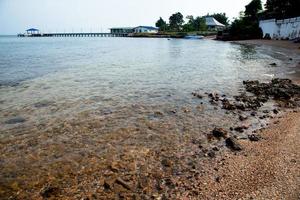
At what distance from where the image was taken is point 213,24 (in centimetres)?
16925

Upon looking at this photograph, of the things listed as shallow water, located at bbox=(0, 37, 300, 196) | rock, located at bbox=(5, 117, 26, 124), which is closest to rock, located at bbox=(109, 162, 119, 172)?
shallow water, located at bbox=(0, 37, 300, 196)

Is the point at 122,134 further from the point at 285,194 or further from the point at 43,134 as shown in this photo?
the point at 285,194

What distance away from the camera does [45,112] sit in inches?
625

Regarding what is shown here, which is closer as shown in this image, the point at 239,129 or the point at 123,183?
the point at 123,183

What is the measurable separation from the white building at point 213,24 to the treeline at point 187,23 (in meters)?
3.38

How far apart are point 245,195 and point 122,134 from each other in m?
6.46

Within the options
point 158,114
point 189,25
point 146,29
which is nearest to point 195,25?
point 189,25

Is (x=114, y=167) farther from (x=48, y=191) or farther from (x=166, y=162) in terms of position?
(x=48, y=191)

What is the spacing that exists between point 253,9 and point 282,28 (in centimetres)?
3983

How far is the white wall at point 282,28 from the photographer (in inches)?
2704

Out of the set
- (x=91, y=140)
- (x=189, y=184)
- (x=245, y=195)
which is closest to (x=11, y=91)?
(x=91, y=140)

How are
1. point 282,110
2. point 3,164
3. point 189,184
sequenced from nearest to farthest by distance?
point 189,184, point 3,164, point 282,110

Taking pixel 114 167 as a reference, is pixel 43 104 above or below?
below

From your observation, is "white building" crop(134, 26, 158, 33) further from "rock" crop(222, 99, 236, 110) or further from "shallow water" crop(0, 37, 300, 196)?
"rock" crop(222, 99, 236, 110)
